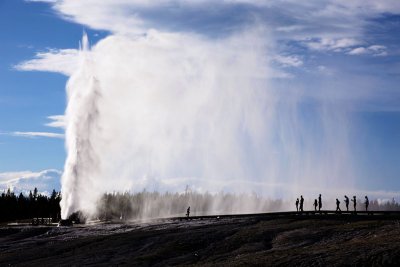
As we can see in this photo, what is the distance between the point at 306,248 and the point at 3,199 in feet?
427

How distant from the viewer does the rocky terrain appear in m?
37.4

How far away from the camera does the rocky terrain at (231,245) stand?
1473 inches

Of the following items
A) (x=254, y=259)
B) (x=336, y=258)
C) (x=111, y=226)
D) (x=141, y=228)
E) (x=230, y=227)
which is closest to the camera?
(x=336, y=258)

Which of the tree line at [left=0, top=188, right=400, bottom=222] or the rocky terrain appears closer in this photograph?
the rocky terrain

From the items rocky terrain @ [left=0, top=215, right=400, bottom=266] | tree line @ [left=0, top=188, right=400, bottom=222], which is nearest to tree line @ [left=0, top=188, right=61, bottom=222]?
tree line @ [left=0, top=188, right=400, bottom=222]

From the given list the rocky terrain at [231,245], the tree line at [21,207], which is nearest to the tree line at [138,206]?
the tree line at [21,207]

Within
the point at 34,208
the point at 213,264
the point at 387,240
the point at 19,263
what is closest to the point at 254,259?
the point at 213,264

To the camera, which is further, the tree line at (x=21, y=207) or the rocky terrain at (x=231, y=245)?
the tree line at (x=21, y=207)

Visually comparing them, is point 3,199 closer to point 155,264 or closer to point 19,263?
point 19,263

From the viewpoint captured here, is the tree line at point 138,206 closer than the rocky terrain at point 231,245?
No

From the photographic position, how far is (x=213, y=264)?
1610 inches

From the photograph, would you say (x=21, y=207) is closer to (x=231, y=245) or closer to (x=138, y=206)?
(x=138, y=206)

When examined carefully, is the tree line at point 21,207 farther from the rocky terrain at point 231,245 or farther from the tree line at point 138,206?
the rocky terrain at point 231,245

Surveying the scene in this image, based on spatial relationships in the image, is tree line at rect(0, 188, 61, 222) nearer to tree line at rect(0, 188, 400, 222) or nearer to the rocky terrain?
tree line at rect(0, 188, 400, 222)
